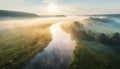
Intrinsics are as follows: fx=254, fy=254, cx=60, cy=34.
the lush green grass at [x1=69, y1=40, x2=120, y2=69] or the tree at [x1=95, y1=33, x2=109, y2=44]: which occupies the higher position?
the tree at [x1=95, y1=33, x2=109, y2=44]

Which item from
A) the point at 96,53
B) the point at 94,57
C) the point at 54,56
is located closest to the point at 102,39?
the point at 96,53

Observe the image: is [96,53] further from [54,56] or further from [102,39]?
[102,39]

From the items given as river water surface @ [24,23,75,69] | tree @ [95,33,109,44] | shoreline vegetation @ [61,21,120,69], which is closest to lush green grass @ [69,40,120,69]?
shoreline vegetation @ [61,21,120,69]

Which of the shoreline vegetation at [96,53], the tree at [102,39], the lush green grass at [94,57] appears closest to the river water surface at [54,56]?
the shoreline vegetation at [96,53]

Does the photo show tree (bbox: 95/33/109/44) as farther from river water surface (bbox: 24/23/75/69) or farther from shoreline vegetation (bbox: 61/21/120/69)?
river water surface (bbox: 24/23/75/69)

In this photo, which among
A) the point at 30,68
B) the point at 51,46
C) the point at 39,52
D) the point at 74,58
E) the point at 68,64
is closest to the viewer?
the point at 30,68

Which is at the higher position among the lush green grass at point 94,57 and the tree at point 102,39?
the tree at point 102,39

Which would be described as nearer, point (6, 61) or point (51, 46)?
point (6, 61)

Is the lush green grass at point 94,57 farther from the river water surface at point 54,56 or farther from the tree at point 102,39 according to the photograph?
the tree at point 102,39

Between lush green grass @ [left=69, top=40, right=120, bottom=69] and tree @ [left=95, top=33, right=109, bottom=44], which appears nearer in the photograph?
lush green grass @ [left=69, top=40, right=120, bottom=69]

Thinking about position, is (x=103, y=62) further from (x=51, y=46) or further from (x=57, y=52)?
(x=51, y=46)

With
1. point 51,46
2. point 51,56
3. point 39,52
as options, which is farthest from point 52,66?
point 51,46
